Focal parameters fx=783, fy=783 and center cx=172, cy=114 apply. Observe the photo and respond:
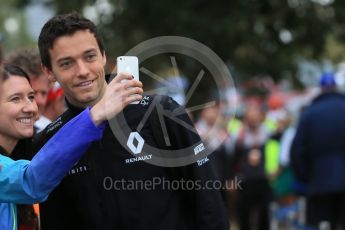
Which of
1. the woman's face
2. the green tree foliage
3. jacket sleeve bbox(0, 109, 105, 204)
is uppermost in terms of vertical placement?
the green tree foliage

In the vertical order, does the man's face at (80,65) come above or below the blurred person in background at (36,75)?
below

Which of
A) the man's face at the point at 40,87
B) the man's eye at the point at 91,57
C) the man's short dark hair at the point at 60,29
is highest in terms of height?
the man's face at the point at 40,87

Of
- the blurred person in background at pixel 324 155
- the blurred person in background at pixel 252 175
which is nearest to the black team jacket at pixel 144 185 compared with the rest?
the blurred person in background at pixel 324 155

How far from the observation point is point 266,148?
13.6m

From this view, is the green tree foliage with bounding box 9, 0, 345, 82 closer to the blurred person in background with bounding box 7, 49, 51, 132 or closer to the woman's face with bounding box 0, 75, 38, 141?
the blurred person in background with bounding box 7, 49, 51, 132

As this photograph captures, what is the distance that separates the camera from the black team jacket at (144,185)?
3.97 metres

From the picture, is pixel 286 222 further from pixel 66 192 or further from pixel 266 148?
pixel 66 192

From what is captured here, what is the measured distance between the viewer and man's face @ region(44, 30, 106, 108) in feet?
12.8

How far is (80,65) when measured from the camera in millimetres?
3893

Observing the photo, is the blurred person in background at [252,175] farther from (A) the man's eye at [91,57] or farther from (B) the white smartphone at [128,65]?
(B) the white smartphone at [128,65]

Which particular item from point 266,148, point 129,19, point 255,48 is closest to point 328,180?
point 266,148

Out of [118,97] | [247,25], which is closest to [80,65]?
[118,97]

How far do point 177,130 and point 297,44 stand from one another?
16752 mm

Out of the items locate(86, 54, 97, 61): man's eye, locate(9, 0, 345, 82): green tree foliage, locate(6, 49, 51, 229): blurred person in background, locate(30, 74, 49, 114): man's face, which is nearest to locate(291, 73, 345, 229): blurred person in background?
locate(6, 49, 51, 229): blurred person in background
